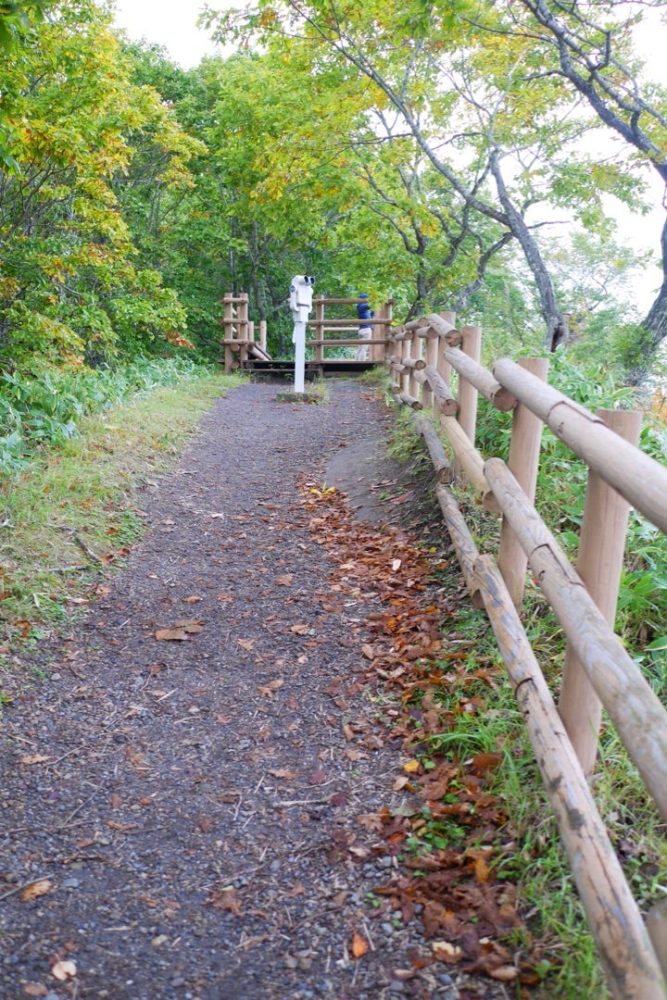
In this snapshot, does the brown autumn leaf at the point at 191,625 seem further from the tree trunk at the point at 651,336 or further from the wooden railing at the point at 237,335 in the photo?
the wooden railing at the point at 237,335

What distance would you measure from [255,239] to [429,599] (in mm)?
17102

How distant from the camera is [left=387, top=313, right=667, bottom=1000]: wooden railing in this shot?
170 cm

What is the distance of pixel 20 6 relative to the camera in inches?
157

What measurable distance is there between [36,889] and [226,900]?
1.99 feet

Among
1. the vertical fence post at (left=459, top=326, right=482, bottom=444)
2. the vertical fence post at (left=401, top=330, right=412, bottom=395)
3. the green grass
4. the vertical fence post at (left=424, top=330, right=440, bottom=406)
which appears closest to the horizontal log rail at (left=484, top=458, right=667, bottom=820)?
the vertical fence post at (left=459, top=326, right=482, bottom=444)

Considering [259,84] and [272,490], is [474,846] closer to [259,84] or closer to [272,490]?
[272,490]

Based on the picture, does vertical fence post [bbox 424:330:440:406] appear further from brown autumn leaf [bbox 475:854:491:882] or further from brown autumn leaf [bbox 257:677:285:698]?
brown autumn leaf [bbox 475:854:491:882]

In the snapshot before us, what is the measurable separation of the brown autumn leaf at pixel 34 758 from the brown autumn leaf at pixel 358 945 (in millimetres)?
1526

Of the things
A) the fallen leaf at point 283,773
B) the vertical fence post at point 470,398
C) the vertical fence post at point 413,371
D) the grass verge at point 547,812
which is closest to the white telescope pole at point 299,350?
the vertical fence post at point 413,371

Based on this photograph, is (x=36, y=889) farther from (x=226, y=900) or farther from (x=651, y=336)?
(x=651, y=336)

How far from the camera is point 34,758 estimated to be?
312 cm

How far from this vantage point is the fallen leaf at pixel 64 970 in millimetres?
2098

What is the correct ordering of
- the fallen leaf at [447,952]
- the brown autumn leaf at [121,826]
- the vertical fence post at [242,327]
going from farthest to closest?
the vertical fence post at [242,327], the brown autumn leaf at [121,826], the fallen leaf at [447,952]

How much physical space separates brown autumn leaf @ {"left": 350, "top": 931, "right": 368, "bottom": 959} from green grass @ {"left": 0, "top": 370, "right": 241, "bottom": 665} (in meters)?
2.34
